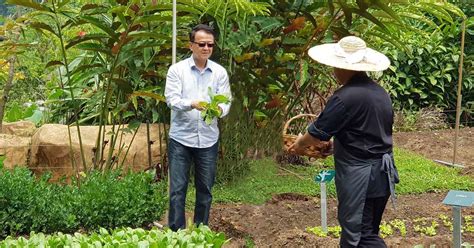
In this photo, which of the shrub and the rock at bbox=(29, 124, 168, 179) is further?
the shrub

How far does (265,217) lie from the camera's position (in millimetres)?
5559

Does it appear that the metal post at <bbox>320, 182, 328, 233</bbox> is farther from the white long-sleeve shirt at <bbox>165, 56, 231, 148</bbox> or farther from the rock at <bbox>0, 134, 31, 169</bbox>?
the rock at <bbox>0, 134, 31, 169</bbox>

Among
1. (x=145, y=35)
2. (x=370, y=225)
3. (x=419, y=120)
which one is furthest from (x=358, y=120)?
(x=419, y=120)

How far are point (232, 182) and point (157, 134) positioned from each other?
2.67 feet

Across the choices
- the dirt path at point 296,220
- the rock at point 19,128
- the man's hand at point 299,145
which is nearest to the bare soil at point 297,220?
the dirt path at point 296,220

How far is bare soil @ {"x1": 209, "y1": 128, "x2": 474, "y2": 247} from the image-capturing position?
4.80m

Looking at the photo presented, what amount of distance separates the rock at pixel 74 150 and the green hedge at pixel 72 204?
118 centimetres

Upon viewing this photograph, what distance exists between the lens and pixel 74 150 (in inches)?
251

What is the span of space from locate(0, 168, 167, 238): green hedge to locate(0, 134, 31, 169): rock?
135 centimetres

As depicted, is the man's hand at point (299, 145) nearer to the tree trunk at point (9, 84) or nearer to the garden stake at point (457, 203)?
the garden stake at point (457, 203)

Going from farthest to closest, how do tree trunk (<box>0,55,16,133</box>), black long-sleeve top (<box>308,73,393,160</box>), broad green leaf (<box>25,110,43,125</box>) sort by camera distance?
broad green leaf (<box>25,110,43,125</box>), tree trunk (<box>0,55,16,133</box>), black long-sleeve top (<box>308,73,393,160</box>)

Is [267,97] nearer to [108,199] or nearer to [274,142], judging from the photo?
[274,142]

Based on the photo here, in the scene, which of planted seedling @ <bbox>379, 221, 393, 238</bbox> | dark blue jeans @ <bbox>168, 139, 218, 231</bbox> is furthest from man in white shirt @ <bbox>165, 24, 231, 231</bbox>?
planted seedling @ <bbox>379, 221, 393, 238</bbox>

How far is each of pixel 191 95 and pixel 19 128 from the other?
10.7 feet
